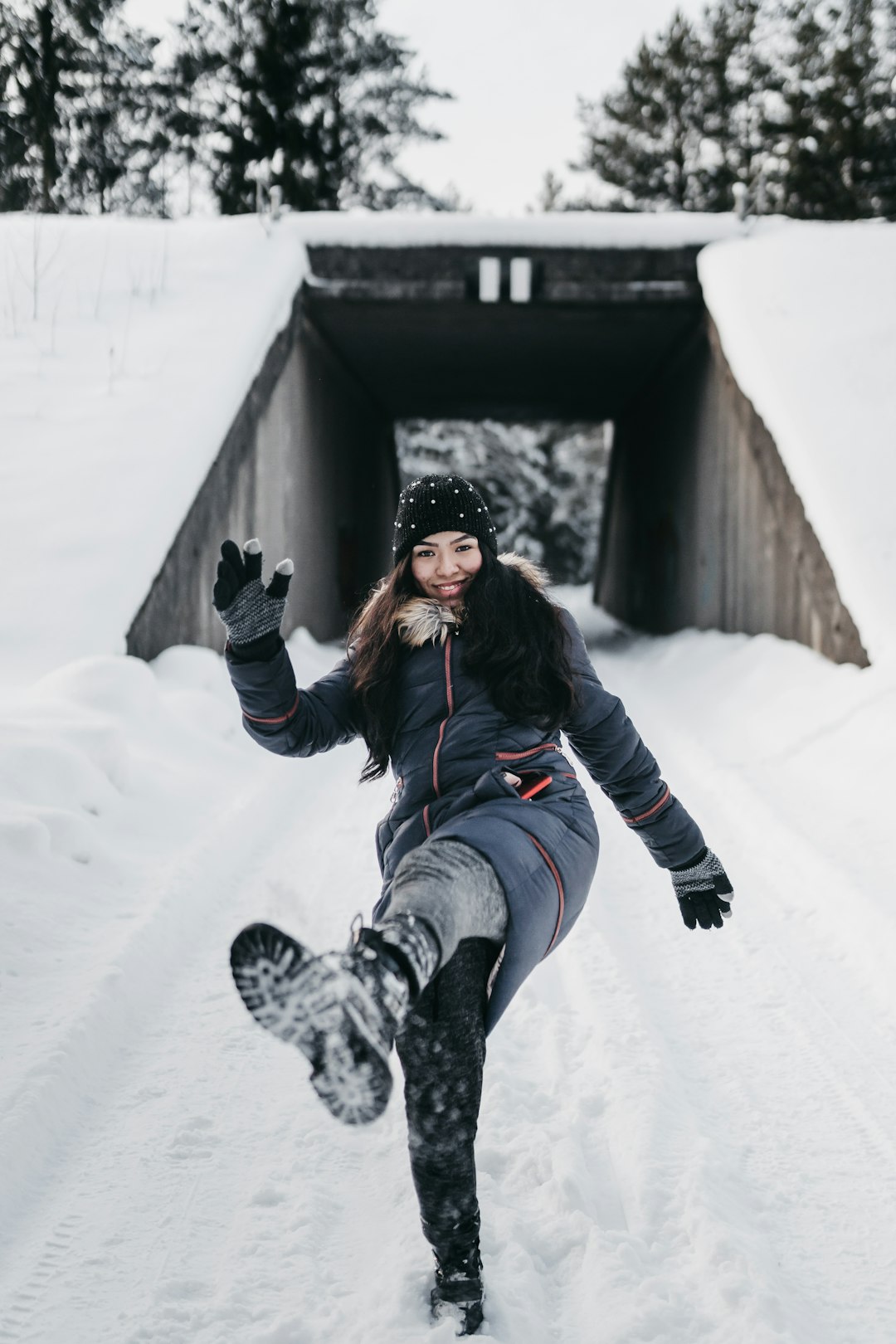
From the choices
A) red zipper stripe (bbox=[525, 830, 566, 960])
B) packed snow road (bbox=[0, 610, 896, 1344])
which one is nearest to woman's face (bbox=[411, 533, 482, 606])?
red zipper stripe (bbox=[525, 830, 566, 960])

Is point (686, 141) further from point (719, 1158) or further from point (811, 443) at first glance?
point (719, 1158)

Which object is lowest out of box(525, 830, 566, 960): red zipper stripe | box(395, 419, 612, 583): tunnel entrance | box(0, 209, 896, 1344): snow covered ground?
box(395, 419, 612, 583): tunnel entrance

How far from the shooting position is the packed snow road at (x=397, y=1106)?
6.17ft

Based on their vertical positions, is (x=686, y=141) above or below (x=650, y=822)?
above

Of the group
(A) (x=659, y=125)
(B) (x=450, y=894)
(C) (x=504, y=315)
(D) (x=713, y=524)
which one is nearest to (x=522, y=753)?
(B) (x=450, y=894)

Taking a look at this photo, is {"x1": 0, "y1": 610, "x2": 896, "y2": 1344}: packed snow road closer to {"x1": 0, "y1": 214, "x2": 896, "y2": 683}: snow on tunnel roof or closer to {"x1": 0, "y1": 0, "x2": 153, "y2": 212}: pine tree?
{"x1": 0, "y1": 214, "x2": 896, "y2": 683}: snow on tunnel roof

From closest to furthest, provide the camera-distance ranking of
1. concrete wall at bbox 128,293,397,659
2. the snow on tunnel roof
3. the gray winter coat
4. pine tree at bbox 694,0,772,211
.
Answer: the gray winter coat, the snow on tunnel roof, concrete wall at bbox 128,293,397,659, pine tree at bbox 694,0,772,211

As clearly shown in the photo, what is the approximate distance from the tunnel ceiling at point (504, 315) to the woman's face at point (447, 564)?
357 inches

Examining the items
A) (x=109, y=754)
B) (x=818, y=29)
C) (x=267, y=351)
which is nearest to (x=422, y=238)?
(x=267, y=351)

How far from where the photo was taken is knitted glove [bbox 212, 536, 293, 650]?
217 centimetres

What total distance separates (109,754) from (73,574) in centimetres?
229

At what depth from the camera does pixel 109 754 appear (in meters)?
4.75

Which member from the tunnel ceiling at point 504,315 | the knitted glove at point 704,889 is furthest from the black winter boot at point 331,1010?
the tunnel ceiling at point 504,315

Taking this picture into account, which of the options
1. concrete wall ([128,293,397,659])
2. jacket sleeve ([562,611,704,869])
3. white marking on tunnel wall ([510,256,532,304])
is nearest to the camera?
jacket sleeve ([562,611,704,869])
